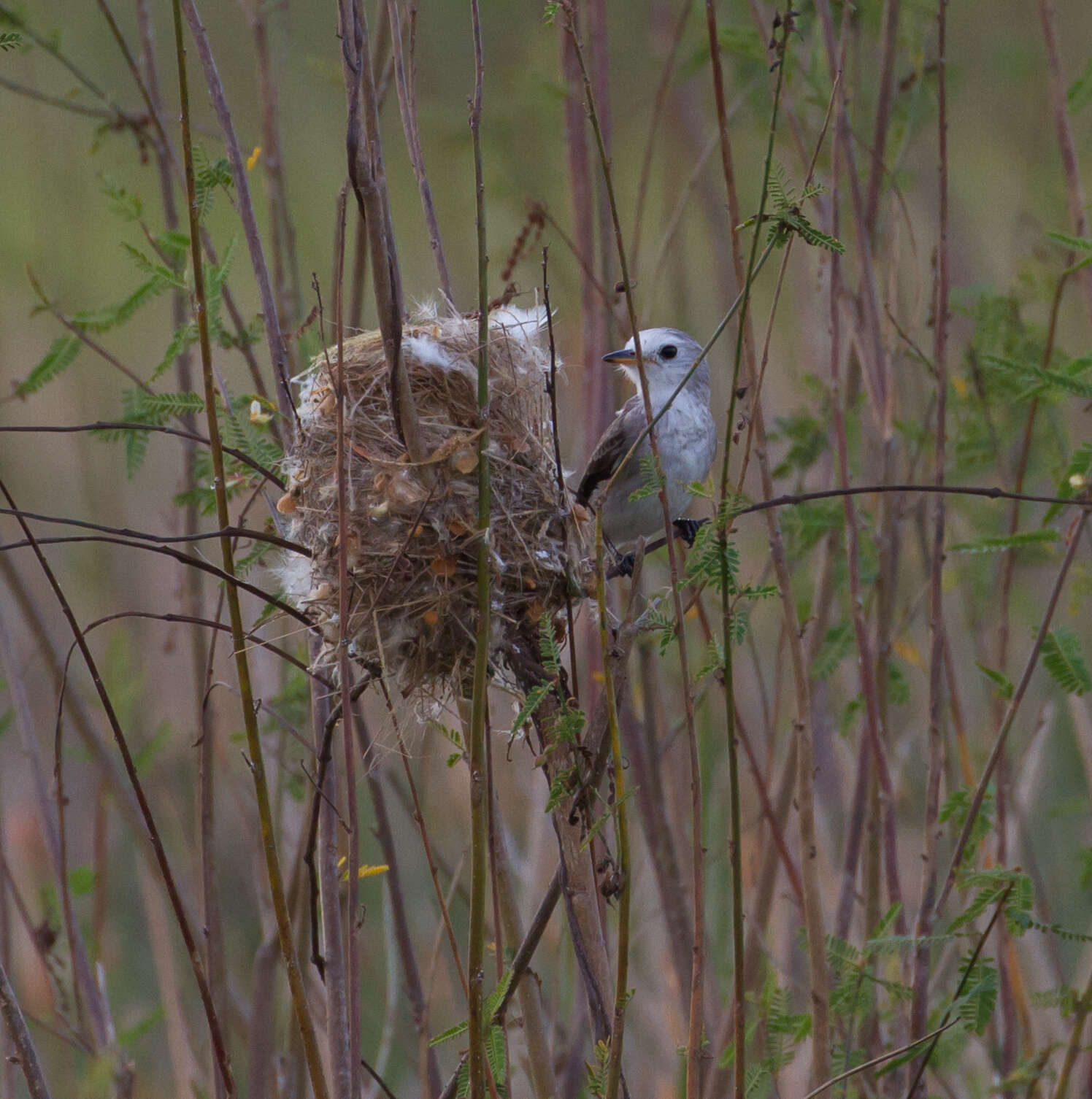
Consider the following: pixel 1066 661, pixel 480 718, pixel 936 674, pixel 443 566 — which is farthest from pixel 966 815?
pixel 480 718

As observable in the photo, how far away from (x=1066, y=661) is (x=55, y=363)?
92.3 inches

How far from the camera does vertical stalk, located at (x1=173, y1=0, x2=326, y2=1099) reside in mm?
1760

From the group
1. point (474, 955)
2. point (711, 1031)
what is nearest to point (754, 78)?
point (711, 1031)

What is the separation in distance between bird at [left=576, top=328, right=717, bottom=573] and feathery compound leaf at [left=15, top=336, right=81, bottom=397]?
150 centimetres

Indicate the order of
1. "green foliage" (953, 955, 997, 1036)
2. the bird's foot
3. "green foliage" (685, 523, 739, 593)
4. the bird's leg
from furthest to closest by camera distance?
the bird's foot, the bird's leg, "green foliage" (953, 955, 997, 1036), "green foliage" (685, 523, 739, 593)

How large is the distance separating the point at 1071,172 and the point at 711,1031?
2.50 metres

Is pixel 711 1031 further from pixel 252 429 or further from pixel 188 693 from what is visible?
pixel 188 693

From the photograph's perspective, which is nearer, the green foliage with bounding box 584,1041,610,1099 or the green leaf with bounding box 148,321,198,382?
the green foliage with bounding box 584,1041,610,1099

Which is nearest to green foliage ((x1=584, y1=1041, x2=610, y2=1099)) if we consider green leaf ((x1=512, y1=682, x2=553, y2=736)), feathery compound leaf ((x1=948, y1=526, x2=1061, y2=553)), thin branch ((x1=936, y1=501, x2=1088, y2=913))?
green leaf ((x1=512, y1=682, x2=553, y2=736))

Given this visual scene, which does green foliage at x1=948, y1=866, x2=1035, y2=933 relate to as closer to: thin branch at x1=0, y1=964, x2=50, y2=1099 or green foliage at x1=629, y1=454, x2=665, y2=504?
green foliage at x1=629, y1=454, x2=665, y2=504

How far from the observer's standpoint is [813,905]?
2.61 metres

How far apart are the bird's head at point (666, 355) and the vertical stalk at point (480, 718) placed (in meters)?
2.18

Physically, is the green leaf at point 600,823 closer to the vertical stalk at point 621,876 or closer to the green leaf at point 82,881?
the vertical stalk at point 621,876

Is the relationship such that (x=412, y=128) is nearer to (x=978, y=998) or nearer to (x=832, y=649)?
(x=832, y=649)
